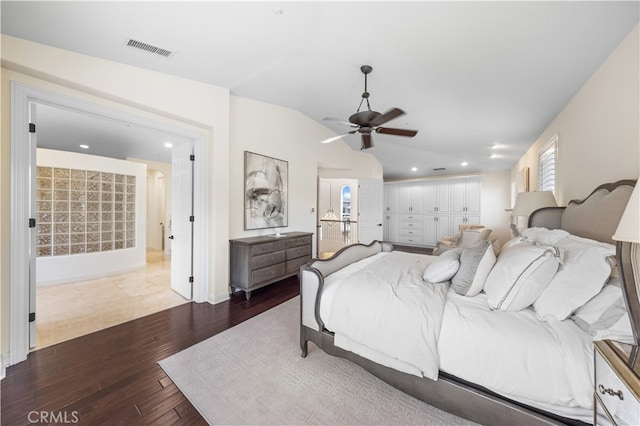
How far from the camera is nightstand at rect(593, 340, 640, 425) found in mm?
755

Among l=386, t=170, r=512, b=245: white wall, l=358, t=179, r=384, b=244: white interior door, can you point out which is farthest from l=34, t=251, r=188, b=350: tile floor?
l=386, t=170, r=512, b=245: white wall

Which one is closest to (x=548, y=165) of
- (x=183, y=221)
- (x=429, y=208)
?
(x=429, y=208)

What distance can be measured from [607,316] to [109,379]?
322 cm

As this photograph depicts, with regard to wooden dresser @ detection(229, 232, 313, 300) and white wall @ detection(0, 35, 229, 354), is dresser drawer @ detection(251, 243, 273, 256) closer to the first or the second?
wooden dresser @ detection(229, 232, 313, 300)

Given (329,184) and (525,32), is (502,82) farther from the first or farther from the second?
(329,184)

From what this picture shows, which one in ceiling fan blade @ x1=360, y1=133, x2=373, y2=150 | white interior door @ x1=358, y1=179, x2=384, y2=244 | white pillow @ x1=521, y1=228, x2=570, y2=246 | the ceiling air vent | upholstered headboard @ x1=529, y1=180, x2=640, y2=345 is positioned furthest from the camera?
white interior door @ x1=358, y1=179, x2=384, y2=244

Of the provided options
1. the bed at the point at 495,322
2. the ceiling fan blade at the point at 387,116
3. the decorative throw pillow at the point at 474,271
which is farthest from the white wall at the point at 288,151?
the decorative throw pillow at the point at 474,271

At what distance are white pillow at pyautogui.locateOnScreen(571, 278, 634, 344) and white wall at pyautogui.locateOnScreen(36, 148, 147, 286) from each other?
629 cm

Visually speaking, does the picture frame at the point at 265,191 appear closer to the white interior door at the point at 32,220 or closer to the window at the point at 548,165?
the white interior door at the point at 32,220

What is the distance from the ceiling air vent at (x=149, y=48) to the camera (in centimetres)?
221

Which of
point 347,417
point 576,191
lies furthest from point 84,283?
point 576,191

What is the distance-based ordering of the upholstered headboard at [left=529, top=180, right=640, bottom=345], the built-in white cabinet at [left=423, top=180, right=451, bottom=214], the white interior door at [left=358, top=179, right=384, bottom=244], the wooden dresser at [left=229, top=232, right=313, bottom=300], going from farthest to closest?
the built-in white cabinet at [left=423, top=180, right=451, bottom=214]
the white interior door at [left=358, top=179, right=384, bottom=244]
the wooden dresser at [left=229, top=232, right=313, bottom=300]
the upholstered headboard at [left=529, top=180, right=640, bottom=345]

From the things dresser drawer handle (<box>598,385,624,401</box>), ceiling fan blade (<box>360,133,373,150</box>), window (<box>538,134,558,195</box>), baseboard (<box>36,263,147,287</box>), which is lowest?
baseboard (<box>36,263,147,287</box>)

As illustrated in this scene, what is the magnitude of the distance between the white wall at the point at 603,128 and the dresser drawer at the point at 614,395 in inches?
60.1
